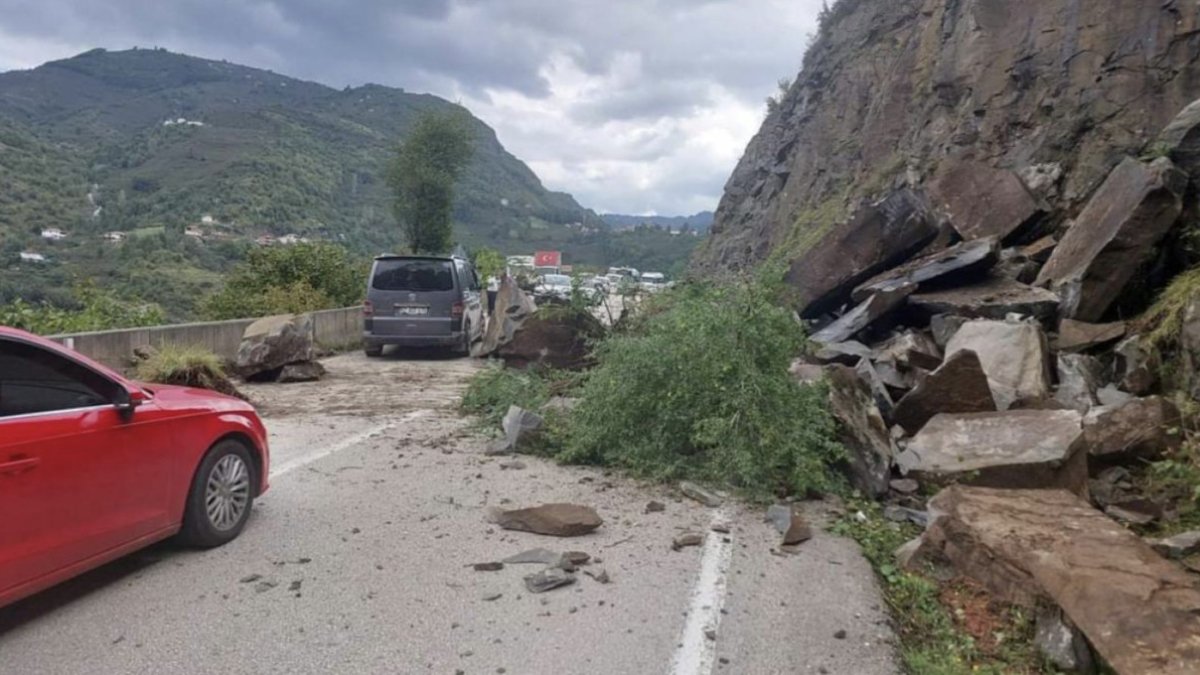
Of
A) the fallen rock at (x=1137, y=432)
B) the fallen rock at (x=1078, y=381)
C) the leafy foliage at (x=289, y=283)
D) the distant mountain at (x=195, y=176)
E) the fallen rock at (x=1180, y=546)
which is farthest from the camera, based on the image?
the distant mountain at (x=195, y=176)

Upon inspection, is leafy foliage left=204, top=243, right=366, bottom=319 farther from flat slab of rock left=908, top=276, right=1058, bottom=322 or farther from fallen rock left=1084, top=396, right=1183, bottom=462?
fallen rock left=1084, top=396, right=1183, bottom=462

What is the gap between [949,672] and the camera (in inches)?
146

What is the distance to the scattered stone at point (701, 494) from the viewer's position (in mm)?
6304

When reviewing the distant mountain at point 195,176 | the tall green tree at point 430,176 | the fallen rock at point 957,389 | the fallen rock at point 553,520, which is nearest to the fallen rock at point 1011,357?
the fallen rock at point 957,389

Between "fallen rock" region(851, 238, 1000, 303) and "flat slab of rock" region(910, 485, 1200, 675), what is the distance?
555cm

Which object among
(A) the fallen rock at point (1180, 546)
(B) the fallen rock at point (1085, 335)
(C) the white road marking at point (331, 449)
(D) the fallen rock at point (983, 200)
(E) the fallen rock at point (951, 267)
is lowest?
(C) the white road marking at point (331, 449)

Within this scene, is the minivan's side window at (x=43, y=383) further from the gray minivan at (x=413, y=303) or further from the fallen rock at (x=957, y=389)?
the gray minivan at (x=413, y=303)

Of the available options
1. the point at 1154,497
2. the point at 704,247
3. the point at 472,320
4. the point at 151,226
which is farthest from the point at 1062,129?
the point at 151,226

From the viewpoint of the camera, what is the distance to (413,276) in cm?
1591

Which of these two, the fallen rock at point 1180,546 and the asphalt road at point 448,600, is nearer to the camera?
the asphalt road at point 448,600

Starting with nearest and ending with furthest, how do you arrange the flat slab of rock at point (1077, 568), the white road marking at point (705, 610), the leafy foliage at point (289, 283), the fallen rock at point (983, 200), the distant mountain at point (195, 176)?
the flat slab of rock at point (1077, 568) → the white road marking at point (705, 610) → the fallen rock at point (983, 200) → the leafy foliage at point (289, 283) → the distant mountain at point (195, 176)

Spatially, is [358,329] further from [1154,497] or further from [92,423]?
[1154,497]

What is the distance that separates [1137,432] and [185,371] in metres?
9.63

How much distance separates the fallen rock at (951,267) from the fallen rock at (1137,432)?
399 centimetres
